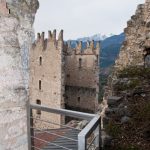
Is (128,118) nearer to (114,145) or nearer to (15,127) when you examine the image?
(114,145)

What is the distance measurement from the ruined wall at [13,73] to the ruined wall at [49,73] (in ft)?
83.8

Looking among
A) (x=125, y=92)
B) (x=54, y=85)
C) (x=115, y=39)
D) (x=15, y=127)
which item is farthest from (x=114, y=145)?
(x=115, y=39)

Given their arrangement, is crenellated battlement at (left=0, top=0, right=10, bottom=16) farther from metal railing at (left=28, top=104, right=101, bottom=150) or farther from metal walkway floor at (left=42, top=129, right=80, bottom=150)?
metal walkway floor at (left=42, top=129, right=80, bottom=150)

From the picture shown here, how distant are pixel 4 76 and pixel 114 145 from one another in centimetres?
383

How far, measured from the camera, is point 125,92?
7566 mm

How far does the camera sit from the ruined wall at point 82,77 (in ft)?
104

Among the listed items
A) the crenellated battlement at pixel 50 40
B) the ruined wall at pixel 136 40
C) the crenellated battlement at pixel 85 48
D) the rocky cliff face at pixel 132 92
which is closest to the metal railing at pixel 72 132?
the rocky cliff face at pixel 132 92

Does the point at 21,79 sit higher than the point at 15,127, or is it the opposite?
the point at 21,79

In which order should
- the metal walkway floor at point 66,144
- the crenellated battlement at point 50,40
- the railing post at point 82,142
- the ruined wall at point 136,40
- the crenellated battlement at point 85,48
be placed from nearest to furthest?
1. the railing post at point 82,142
2. the metal walkway floor at point 66,144
3. the ruined wall at point 136,40
4. the crenellated battlement at point 50,40
5. the crenellated battlement at point 85,48

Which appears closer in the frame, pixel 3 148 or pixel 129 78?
pixel 3 148

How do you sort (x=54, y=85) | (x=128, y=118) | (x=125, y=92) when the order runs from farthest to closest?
(x=54, y=85), (x=125, y=92), (x=128, y=118)

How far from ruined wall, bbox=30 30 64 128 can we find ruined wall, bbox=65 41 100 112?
228 centimetres

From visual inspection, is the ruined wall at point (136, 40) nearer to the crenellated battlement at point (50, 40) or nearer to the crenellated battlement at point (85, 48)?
the crenellated battlement at point (50, 40)

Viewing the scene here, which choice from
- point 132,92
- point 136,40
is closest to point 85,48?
point 136,40
